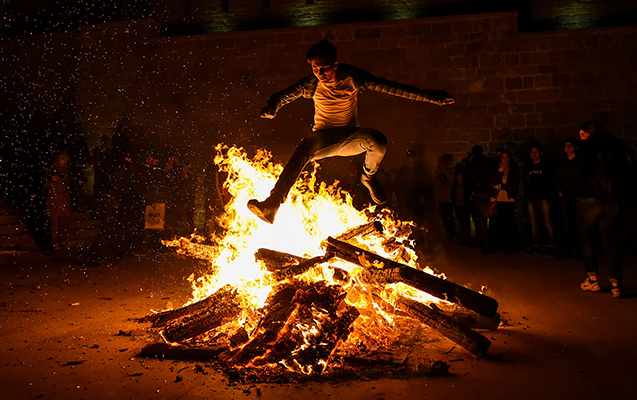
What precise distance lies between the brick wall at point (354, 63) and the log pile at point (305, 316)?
333 inches

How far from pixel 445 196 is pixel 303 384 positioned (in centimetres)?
882

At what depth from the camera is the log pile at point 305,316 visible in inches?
139

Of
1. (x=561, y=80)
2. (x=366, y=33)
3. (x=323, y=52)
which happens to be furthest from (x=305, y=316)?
(x=561, y=80)

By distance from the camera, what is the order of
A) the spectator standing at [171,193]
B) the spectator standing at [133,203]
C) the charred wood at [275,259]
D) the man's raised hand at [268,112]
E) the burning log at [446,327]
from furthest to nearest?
the spectator standing at [171,193], the spectator standing at [133,203], the man's raised hand at [268,112], the charred wood at [275,259], the burning log at [446,327]

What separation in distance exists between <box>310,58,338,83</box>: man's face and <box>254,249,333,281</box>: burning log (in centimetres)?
179

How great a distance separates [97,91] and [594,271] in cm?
1457

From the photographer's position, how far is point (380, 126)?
1255cm

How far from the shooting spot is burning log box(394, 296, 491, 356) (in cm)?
371

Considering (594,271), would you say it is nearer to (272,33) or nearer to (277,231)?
(277,231)

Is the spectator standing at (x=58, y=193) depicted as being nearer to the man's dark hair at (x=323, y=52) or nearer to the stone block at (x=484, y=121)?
the man's dark hair at (x=323, y=52)

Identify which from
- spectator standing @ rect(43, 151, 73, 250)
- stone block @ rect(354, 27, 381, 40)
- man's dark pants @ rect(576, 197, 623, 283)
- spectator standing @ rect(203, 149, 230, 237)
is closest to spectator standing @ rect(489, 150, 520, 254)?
man's dark pants @ rect(576, 197, 623, 283)

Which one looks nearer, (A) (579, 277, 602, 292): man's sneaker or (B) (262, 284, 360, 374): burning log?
(B) (262, 284, 360, 374): burning log

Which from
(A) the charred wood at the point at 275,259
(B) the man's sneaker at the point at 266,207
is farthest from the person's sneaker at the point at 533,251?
(B) the man's sneaker at the point at 266,207

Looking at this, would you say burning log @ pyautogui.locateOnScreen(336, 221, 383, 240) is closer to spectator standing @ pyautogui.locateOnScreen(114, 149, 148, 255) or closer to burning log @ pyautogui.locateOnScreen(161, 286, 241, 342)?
burning log @ pyautogui.locateOnScreen(161, 286, 241, 342)
